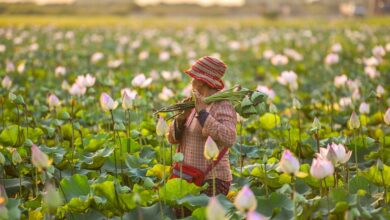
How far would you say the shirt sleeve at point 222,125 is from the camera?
8.94ft

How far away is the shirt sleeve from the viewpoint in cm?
272

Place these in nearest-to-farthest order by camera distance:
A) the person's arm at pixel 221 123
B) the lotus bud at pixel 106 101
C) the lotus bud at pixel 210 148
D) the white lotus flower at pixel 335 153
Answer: the lotus bud at pixel 210 148
the white lotus flower at pixel 335 153
the person's arm at pixel 221 123
the lotus bud at pixel 106 101

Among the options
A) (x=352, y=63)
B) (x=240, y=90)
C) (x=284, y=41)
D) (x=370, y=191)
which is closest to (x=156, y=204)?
(x=240, y=90)

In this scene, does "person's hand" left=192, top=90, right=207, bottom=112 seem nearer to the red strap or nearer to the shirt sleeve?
the shirt sleeve

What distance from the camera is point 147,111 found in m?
5.20

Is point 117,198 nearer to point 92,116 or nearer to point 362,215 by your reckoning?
point 362,215

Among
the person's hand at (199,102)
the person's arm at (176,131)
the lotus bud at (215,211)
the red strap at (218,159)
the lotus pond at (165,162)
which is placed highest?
the person's hand at (199,102)

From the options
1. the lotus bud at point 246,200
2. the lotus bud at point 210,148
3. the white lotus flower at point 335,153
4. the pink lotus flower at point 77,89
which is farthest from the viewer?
the pink lotus flower at point 77,89

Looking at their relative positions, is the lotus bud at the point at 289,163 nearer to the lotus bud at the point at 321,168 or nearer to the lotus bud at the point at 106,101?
the lotus bud at the point at 321,168

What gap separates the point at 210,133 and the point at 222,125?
2.6 inches

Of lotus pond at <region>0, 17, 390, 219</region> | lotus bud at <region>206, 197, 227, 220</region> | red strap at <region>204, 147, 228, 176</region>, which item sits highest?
lotus bud at <region>206, 197, 227, 220</region>

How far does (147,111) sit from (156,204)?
270cm

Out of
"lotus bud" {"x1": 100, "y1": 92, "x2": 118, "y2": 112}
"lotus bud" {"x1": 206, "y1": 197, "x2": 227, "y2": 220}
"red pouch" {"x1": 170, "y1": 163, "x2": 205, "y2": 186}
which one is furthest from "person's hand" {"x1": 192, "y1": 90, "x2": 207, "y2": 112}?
"lotus bud" {"x1": 206, "y1": 197, "x2": 227, "y2": 220}

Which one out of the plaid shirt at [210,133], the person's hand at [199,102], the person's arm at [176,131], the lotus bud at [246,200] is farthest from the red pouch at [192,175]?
the lotus bud at [246,200]
